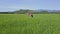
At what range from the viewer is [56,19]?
2.54 m

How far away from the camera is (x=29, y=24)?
2242 mm

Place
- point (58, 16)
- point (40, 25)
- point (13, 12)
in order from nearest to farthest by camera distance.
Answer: point (40, 25)
point (13, 12)
point (58, 16)

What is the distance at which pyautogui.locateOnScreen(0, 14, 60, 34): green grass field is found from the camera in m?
2.02

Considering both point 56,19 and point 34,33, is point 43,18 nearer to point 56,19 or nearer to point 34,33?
point 56,19

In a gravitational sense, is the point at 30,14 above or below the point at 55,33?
above

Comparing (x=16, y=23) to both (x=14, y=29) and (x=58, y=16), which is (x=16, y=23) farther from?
(x=58, y=16)

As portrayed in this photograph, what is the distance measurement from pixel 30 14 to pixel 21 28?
0.49m

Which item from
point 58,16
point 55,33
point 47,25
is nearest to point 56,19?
point 58,16

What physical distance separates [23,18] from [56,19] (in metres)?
0.64

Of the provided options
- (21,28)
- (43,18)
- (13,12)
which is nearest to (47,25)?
(43,18)

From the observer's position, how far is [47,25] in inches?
88.2

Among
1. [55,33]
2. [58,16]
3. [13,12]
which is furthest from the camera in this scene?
[58,16]

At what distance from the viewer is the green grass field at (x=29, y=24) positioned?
79.4 inches

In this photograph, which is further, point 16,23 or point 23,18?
point 23,18
